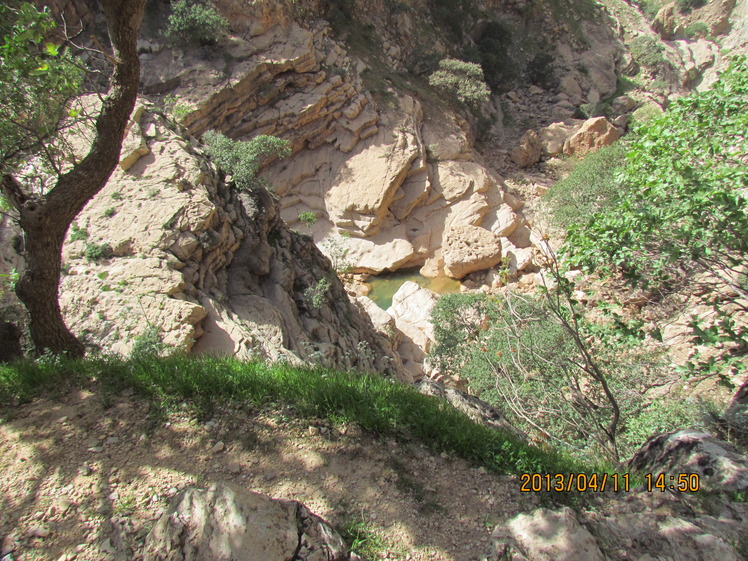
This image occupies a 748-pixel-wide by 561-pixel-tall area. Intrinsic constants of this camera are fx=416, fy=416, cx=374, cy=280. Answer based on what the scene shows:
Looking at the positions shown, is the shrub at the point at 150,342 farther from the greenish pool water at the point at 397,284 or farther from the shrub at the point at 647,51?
the shrub at the point at 647,51

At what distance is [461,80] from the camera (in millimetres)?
19266

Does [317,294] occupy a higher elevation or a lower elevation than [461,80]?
lower

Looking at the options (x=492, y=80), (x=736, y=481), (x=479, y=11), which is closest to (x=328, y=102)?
(x=492, y=80)

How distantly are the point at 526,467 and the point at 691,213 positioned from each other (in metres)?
2.69

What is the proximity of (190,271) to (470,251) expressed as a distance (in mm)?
11175

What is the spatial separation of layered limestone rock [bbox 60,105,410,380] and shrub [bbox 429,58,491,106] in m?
13.6

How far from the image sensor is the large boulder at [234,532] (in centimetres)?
190

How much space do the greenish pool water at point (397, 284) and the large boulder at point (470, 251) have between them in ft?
1.52

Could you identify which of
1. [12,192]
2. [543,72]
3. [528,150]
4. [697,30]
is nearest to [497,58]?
[543,72]

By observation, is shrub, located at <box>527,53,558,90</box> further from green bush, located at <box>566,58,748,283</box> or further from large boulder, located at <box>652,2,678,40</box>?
green bush, located at <box>566,58,748,283</box>

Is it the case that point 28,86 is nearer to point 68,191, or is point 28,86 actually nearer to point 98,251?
point 68,191

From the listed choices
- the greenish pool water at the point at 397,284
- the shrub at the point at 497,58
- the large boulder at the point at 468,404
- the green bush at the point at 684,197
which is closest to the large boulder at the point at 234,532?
the large boulder at the point at 468,404

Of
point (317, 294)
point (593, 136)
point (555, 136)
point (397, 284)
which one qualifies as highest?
point (555, 136)

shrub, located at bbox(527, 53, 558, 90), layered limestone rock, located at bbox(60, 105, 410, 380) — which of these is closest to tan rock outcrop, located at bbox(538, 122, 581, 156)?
shrub, located at bbox(527, 53, 558, 90)
